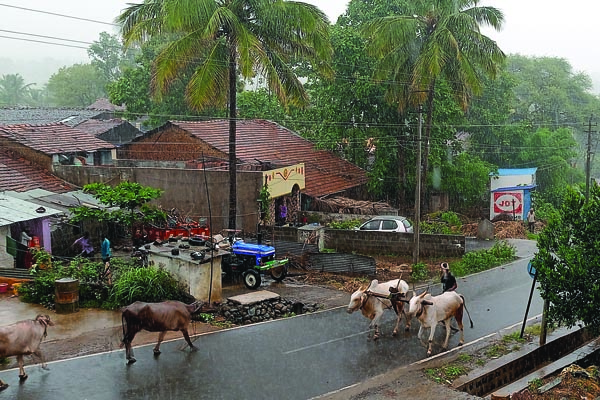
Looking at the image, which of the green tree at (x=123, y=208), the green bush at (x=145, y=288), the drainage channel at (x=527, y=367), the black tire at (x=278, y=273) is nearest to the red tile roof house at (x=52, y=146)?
the green tree at (x=123, y=208)

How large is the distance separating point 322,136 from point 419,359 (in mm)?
26423

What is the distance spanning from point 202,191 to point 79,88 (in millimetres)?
76708

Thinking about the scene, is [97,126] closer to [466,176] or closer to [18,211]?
[466,176]

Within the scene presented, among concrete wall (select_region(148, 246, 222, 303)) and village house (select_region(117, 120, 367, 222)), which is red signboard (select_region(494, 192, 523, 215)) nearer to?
village house (select_region(117, 120, 367, 222))

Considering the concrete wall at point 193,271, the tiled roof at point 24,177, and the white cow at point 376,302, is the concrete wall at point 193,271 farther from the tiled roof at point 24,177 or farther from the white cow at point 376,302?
the tiled roof at point 24,177

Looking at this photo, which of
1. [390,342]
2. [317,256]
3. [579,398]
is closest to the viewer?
[579,398]

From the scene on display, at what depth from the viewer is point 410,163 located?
37.8 metres

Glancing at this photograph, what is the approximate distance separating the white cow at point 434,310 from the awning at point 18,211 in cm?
1246

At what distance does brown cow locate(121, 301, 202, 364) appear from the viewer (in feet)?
43.8

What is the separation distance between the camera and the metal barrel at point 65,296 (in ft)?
55.0

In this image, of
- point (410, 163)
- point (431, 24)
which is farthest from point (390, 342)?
point (410, 163)

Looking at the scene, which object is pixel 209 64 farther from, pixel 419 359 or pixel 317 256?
pixel 419 359

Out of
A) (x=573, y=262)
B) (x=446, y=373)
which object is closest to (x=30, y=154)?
(x=446, y=373)

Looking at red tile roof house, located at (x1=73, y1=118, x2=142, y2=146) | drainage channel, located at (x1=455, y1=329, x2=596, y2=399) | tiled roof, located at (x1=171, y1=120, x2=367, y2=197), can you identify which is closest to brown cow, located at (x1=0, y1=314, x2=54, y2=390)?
drainage channel, located at (x1=455, y1=329, x2=596, y2=399)
